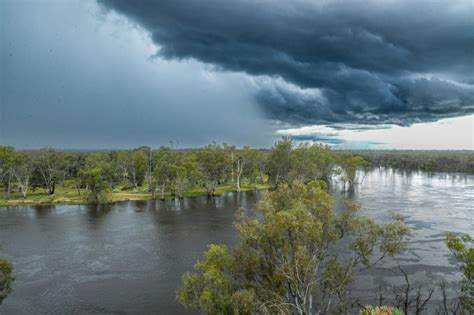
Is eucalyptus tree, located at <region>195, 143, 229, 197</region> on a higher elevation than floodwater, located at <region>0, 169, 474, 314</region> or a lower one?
higher

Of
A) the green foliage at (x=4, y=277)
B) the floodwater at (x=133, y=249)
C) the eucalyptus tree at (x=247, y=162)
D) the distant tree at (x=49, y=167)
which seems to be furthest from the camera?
the eucalyptus tree at (x=247, y=162)

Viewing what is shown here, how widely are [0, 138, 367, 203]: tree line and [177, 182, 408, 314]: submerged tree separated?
6025 centimetres

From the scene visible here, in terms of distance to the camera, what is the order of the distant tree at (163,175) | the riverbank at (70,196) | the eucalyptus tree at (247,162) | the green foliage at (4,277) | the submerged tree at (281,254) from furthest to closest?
the eucalyptus tree at (247,162), the distant tree at (163,175), the riverbank at (70,196), the green foliage at (4,277), the submerged tree at (281,254)

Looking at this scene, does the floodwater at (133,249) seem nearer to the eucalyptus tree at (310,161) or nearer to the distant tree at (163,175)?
the distant tree at (163,175)

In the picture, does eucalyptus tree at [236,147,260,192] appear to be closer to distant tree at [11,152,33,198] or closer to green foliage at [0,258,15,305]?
distant tree at [11,152,33,198]

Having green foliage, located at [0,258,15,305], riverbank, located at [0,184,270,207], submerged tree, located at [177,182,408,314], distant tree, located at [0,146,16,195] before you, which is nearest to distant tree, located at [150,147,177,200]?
riverbank, located at [0,184,270,207]

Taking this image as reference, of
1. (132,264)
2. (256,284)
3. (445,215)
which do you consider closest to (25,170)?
(132,264)

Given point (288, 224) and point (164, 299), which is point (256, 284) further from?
point (164, 299)

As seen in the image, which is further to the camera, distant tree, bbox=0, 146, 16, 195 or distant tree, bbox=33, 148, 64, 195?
distant tree, bbox=33, 148, 64, 195

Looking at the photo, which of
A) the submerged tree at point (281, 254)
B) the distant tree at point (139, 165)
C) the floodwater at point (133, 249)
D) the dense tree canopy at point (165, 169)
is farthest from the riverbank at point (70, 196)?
the submerged tree at point (281, 254)

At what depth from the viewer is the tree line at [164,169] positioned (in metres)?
78.9

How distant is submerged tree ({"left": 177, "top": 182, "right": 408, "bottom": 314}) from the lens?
1686 centimetres

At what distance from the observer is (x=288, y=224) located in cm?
1630

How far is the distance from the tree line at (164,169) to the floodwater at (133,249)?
805 centimetres
